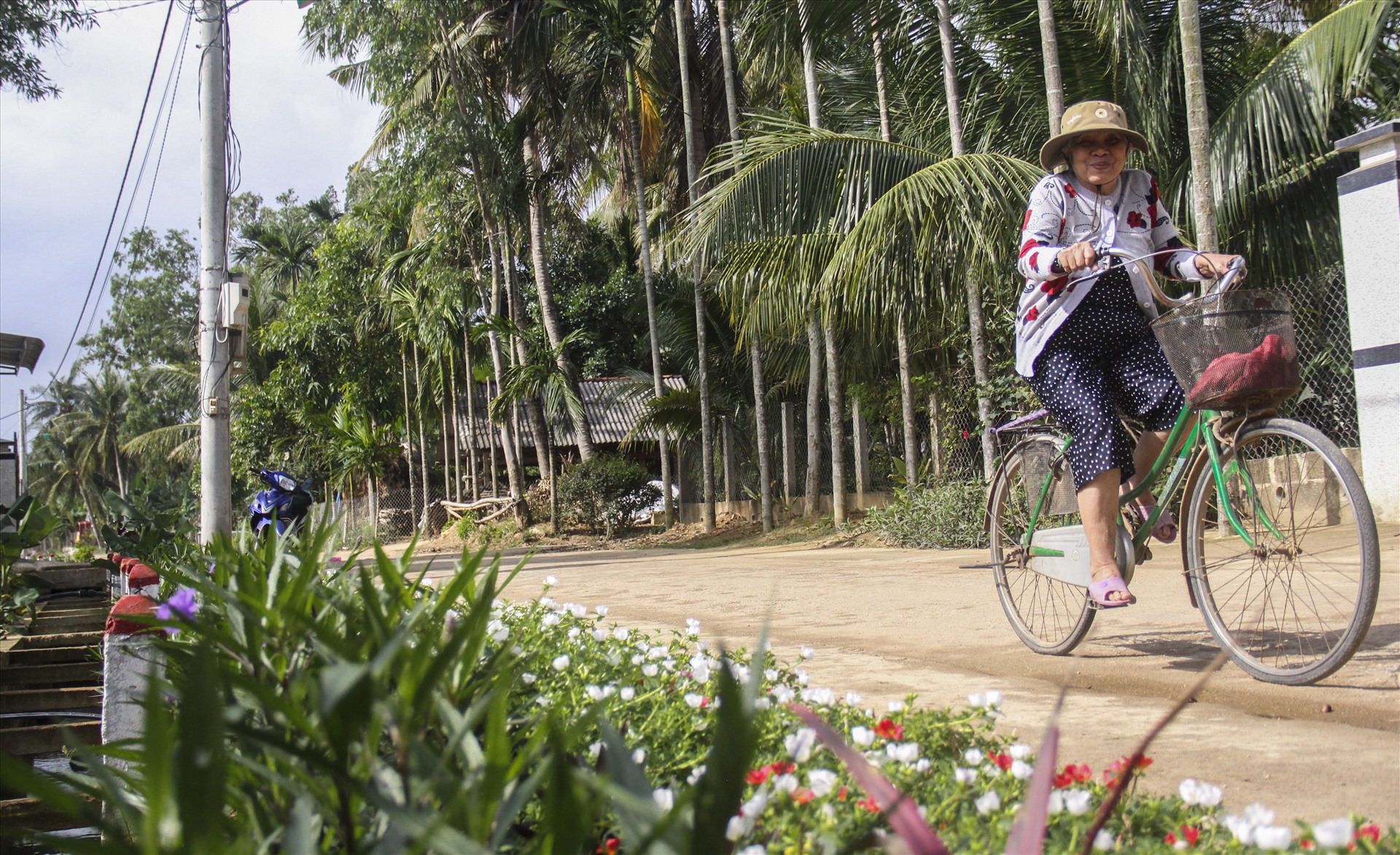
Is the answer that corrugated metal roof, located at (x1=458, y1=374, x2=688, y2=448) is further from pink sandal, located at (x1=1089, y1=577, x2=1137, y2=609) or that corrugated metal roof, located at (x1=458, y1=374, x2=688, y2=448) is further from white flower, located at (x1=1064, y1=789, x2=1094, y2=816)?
white flower, located at (x1=1064, y1=789, x2=1094, y2=816)

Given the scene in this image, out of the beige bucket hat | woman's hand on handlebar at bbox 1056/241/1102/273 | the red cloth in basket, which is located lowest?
the red cloth in basket

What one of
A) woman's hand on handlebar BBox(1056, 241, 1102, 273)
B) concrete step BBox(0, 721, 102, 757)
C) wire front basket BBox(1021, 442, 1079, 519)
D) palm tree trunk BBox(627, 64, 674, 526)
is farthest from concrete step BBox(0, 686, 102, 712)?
palm tree trunk BBox(627, 64, 674, 526)

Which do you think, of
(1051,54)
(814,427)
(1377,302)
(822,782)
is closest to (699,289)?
(814,427)

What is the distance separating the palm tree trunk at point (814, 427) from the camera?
13.7 meters

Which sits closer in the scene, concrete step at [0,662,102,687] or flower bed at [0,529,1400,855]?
flower bed at [0,529,1400,855]

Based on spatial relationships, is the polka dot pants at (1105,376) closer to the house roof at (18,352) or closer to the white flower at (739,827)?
the white flower at (739,827)

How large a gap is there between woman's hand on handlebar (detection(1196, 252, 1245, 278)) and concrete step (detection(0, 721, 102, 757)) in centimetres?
433

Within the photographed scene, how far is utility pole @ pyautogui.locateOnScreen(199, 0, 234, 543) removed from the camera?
7395 mm

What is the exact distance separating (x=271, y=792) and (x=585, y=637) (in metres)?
1.75

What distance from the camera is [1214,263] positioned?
10.3 feet

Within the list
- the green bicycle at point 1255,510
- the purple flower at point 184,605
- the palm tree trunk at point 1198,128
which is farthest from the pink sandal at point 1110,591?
the palm tree trunk at point 1198,128

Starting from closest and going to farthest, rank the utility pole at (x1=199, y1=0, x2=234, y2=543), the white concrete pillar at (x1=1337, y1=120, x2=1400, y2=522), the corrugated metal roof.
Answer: the white concrete pillar at (x1=1337, y1=120, x2=1400, y2=522), the utility pole at (x1=199, y1=0, x2=234, y2=543), the corrugated metal roof

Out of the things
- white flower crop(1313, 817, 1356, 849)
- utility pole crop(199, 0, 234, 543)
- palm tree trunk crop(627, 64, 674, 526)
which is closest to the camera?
white flower crop(1313, 817, 1356, 849)

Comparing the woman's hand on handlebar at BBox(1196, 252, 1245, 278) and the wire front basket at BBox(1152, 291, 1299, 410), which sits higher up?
the woman's hand on handlebar at BBox(1196, 252, 1245, 278)
